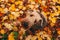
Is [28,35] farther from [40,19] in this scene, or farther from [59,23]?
A: [59,23]

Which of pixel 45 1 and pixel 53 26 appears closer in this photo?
pixel 53 26

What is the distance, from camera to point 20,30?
2.34 m

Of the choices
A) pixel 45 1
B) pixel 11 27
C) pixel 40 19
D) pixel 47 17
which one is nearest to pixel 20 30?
pixel 11 27

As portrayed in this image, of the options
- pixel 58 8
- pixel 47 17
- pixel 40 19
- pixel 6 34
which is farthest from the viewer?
pixel 58 8

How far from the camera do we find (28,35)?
2.32 m

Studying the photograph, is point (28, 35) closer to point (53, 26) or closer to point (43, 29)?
point (43, 29)

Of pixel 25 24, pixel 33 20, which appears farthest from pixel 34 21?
pixel 25 24

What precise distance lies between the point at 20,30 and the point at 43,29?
346 millimetres

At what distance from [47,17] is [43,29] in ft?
0.85

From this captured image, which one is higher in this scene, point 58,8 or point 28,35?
point 58,8

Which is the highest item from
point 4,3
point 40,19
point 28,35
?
point 4,3

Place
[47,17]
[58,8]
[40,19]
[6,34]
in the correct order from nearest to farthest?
[6,34] < [40,19] < [47,17] < [58,8]

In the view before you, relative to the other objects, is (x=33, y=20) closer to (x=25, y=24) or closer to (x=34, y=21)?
(x=34, y=21)

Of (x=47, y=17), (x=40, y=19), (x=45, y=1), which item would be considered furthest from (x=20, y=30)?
(x=45, y=1)
